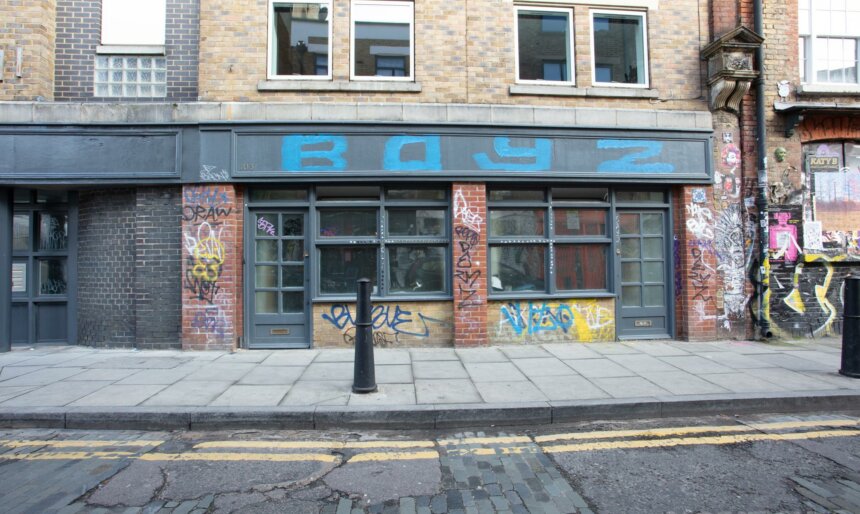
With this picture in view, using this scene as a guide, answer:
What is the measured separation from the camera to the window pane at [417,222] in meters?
7.48

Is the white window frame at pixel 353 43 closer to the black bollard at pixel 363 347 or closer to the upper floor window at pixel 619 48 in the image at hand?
the upper floor window at pixel 619 48

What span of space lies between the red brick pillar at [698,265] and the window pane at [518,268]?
97.0 inches

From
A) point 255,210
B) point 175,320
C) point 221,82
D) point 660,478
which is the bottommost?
point 660,478

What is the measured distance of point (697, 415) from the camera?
4695 mm

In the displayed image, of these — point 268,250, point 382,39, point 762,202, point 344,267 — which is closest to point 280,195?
point 268,250

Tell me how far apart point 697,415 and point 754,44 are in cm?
646

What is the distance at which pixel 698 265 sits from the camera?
7.67 m

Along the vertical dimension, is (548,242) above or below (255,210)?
below

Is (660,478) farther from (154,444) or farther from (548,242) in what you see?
(548,242)

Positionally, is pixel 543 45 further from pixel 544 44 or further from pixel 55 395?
pixel 55 395

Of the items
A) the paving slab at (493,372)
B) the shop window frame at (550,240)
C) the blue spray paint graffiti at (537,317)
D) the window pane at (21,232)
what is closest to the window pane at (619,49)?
the shop window frame at (550,240)

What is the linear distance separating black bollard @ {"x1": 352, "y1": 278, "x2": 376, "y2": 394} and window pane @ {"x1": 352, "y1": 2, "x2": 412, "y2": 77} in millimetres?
4366

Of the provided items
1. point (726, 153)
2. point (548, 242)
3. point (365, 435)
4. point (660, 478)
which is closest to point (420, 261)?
point (548, 242)

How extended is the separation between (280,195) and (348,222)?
120 cm
